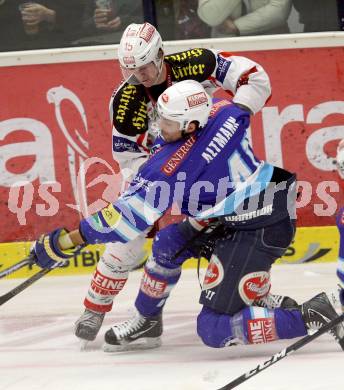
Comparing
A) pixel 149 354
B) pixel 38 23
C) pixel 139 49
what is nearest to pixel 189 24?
pixel 38 23

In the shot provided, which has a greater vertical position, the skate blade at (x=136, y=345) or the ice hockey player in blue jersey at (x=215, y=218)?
the ice hockey player in blue jersey at (x=215, y=218)

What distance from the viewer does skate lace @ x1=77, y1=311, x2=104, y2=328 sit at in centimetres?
515

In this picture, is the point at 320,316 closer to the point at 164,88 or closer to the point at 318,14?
the point at 164,88

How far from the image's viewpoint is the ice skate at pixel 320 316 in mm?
4520

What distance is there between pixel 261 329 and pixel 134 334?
73 centimetres

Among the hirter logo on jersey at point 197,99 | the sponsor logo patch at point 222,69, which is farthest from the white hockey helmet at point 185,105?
the sponsor logo patch at point 222,69

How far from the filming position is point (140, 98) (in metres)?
5.09

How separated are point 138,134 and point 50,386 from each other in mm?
1312

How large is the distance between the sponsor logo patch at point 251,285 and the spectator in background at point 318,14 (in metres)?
2.28

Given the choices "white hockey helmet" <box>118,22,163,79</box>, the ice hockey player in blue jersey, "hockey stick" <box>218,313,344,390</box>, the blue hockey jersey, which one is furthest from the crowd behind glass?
"hockey stick" <box>218,313,344,390</box>

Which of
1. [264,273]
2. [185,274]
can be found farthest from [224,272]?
[185,274]

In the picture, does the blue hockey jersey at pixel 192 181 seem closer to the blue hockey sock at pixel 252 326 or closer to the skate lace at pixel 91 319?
the blue hockey sock at pixel 252 326

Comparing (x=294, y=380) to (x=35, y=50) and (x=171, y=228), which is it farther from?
(x=35, y=50)

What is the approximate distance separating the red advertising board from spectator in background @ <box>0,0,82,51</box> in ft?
0.61
